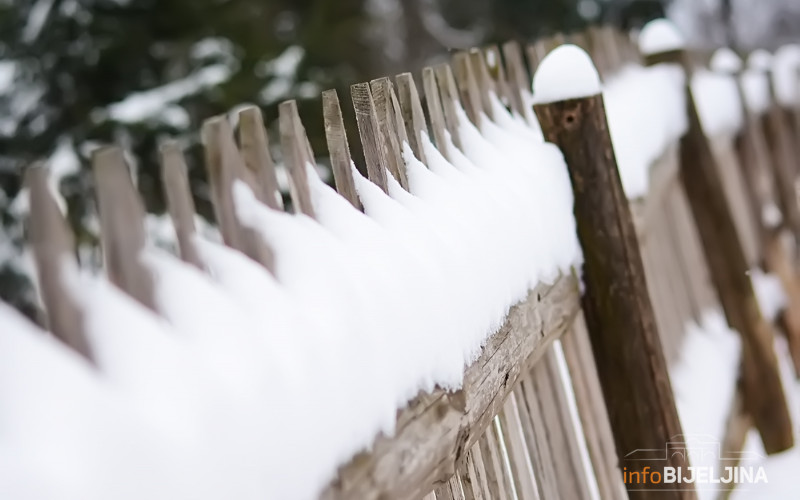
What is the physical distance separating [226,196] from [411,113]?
72 cm

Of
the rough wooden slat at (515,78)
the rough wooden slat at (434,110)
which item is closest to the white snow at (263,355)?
the rough wooden slat at (434,110)

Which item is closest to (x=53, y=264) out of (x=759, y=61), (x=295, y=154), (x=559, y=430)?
(x=295, y=154)

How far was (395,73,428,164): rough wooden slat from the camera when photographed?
1.77 metres

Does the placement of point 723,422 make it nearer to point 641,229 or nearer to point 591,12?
point 641,229

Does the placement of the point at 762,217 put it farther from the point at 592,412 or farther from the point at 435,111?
the point at 435,111

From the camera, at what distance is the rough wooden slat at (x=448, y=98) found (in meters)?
1.99

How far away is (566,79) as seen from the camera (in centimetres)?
220

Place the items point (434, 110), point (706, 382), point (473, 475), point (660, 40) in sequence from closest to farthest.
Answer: point (473, 475), point (434, 110), point (706, 382), point (660, 40)

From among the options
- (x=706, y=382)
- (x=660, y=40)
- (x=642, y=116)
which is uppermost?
(x=660, y=40)

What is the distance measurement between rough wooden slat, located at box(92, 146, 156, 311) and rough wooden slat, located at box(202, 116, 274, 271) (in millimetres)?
188

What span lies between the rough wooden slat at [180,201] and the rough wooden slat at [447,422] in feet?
1.17

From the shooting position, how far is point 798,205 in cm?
487

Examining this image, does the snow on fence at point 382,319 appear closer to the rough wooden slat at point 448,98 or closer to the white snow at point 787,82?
the rough wooden slat at point 448,98

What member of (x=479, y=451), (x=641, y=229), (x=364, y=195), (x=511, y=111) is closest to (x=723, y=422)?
(x=641, y=229)
